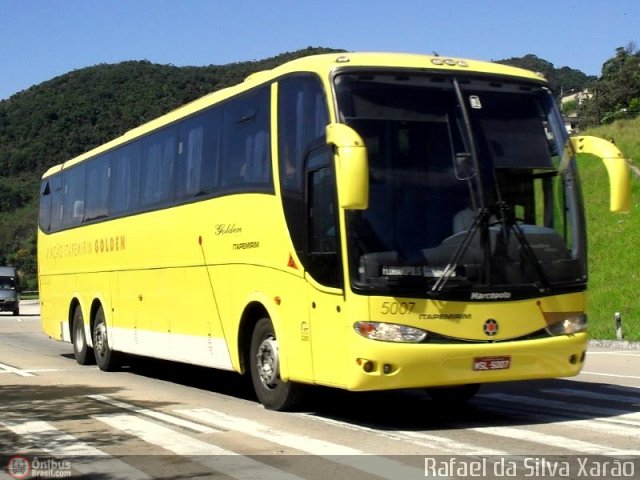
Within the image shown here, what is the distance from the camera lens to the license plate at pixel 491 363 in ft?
32.4

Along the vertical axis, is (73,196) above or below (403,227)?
above

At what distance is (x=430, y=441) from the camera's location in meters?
9.28

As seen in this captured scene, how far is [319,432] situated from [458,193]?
2.67 m

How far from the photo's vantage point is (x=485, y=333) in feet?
32.4

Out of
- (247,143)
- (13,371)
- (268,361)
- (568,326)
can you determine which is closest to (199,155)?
(247,143)

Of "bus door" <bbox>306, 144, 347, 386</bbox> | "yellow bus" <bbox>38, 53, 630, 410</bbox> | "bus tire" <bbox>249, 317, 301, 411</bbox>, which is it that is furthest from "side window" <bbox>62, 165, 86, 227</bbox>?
"bus door" <bbox>306, 144, 347, 386</bbox>

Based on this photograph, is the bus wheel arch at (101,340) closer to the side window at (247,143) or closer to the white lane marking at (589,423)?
the side window at (247,143)

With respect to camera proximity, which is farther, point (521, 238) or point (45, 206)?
point (45, 206)

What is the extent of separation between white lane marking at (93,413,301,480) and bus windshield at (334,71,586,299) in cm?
204

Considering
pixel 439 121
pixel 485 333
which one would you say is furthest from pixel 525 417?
pixel 439 121

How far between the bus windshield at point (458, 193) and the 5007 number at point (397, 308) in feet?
0.37

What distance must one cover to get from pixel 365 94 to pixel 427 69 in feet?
Answer: 2.49

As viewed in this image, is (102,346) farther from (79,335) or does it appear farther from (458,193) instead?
(458,193)

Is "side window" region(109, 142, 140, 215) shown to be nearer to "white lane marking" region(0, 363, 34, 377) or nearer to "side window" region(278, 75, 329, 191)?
"white lane marking" region(0, 363, 34, 377)
